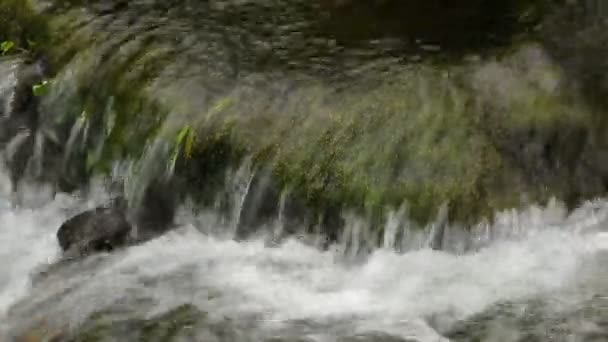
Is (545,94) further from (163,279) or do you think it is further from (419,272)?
(163,279)

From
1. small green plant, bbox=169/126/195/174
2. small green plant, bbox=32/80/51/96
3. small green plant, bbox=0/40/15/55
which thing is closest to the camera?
small green plant, bbox=169/126/195/174

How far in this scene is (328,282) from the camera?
6367 mm

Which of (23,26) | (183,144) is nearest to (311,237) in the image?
(183,144)

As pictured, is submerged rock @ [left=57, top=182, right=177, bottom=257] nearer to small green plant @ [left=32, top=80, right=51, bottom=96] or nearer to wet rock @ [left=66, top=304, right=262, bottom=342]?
wet rock @ [left=66, top=304, right=262, bottom=342]

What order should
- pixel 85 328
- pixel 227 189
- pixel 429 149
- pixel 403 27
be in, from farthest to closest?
pixel 403 27
pixel 227 189
pixel 429 149
pixel 85 328

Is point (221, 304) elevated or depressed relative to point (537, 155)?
depressed

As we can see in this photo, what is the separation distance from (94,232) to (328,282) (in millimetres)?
1997

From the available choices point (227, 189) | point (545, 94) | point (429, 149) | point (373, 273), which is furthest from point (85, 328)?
point (545, 94)

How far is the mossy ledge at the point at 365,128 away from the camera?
636 centimetres

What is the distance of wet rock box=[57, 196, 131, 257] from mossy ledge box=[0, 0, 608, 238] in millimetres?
668

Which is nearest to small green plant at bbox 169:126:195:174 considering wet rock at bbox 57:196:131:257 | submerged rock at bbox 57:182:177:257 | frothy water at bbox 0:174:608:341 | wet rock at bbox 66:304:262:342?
submerged rock at bbox 57:182:177:257

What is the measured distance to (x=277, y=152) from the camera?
6699mm

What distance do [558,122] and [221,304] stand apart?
116 inches

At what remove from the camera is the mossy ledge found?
250 inches
